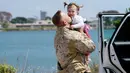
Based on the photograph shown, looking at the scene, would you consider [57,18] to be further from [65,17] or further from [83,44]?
[83,44]

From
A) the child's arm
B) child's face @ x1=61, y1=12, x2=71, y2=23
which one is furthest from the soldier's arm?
the child's arm

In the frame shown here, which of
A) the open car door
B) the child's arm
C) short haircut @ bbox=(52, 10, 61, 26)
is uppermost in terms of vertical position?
short haircut @ bbox=(52, 10, 61, 26)

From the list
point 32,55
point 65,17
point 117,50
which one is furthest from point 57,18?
point 32,55

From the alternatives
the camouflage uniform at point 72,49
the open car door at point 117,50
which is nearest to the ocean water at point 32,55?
the open car door at point 117,50

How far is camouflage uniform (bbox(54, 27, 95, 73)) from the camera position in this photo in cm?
574

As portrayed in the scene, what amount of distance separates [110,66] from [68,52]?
0.56m

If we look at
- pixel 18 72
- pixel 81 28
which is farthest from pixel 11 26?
pixel 81 28

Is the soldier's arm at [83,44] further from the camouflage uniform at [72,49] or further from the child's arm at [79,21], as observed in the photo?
the child's arm at [79,21]

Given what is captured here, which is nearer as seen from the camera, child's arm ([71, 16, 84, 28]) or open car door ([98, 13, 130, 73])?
open car door ([98, 13, 130, 73])

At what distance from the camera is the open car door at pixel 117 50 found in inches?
229

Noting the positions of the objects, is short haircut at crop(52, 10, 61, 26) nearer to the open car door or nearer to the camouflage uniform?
the camouflage uniform

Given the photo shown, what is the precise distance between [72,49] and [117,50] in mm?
576

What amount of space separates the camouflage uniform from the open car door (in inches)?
9.8

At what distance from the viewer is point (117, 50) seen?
587cm
